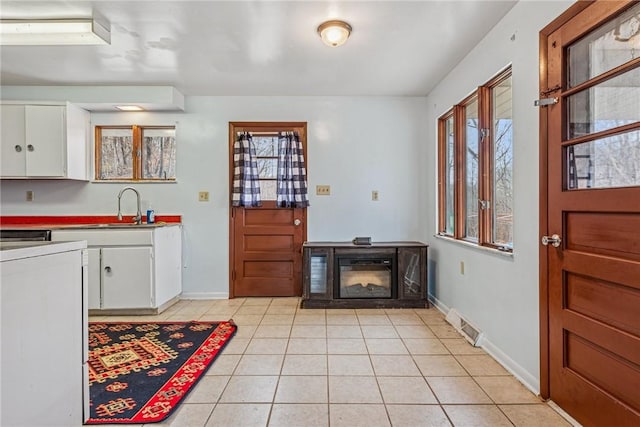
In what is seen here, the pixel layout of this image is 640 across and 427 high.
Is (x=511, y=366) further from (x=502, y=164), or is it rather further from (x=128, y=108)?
(x=128, y=108)

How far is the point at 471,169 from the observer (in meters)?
2.95

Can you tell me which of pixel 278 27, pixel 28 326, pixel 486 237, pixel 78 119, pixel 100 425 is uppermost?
pixel 278 27

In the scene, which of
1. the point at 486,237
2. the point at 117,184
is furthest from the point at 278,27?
the point at 117,184

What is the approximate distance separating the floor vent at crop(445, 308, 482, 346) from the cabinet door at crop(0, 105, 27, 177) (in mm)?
4473

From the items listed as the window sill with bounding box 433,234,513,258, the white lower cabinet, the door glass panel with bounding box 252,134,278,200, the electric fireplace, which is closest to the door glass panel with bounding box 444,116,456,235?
the window sill with bounding box 433,234,513,258

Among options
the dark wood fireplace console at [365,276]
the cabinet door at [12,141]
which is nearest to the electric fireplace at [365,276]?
the dark wood fireplace console at [365,276]

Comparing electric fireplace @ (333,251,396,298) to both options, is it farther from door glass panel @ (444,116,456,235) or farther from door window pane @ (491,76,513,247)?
door window pane @ (491,76,513,247)

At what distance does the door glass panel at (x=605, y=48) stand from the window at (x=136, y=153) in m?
3.77

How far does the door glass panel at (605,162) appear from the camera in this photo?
1.37 meters

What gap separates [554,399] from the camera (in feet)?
5.85

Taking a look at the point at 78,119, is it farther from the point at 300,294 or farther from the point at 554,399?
the point at 554,399

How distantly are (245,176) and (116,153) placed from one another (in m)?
1.56

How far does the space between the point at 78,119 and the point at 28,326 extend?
10.6 ft

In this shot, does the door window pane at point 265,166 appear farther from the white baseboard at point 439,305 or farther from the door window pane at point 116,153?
the white baseboard at point 439,305
